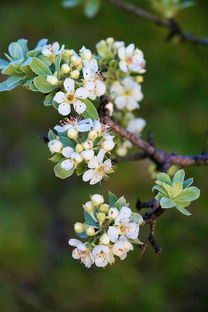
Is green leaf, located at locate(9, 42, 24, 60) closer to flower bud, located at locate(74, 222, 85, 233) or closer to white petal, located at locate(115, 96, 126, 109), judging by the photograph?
white petal, located at locate(115, 96, 126, 109)

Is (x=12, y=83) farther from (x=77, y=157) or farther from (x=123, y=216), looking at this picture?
(x=123, y=216)

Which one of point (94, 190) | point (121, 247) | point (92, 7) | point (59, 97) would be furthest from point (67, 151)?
point (94, 190)

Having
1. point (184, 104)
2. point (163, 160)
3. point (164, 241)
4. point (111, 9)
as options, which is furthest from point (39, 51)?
point (111, 9)

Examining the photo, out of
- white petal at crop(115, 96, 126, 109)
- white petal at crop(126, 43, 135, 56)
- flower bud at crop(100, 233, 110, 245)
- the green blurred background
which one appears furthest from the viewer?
the green blurred background

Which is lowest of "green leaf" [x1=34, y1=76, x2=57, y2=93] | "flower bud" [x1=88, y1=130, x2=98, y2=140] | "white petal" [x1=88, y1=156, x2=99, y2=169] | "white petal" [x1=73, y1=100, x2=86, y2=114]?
"white petal" [x1=88, y1=156, x2=99, y2=169]

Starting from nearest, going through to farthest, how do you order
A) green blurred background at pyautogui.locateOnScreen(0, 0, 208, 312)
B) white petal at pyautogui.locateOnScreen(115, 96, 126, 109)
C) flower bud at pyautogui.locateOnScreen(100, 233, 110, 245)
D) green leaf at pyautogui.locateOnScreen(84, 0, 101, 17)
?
flower bud at pyautogui.locateOnScreen(100, 233, 110, 245), white petal at pyautogui.locateOnScreen(115, 96, 126, 109), green leaf at pyautogui.locateOnScreen(84, 0, 101, 17), green blurred background at pyautogui.locateOnScreen(0, 0, 208, 312)

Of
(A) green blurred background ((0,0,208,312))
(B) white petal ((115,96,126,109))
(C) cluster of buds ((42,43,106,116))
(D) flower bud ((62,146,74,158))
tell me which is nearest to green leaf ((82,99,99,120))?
(C) cluster of buds ((42,43,106,116))

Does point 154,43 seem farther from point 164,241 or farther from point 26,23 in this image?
point 164,241
